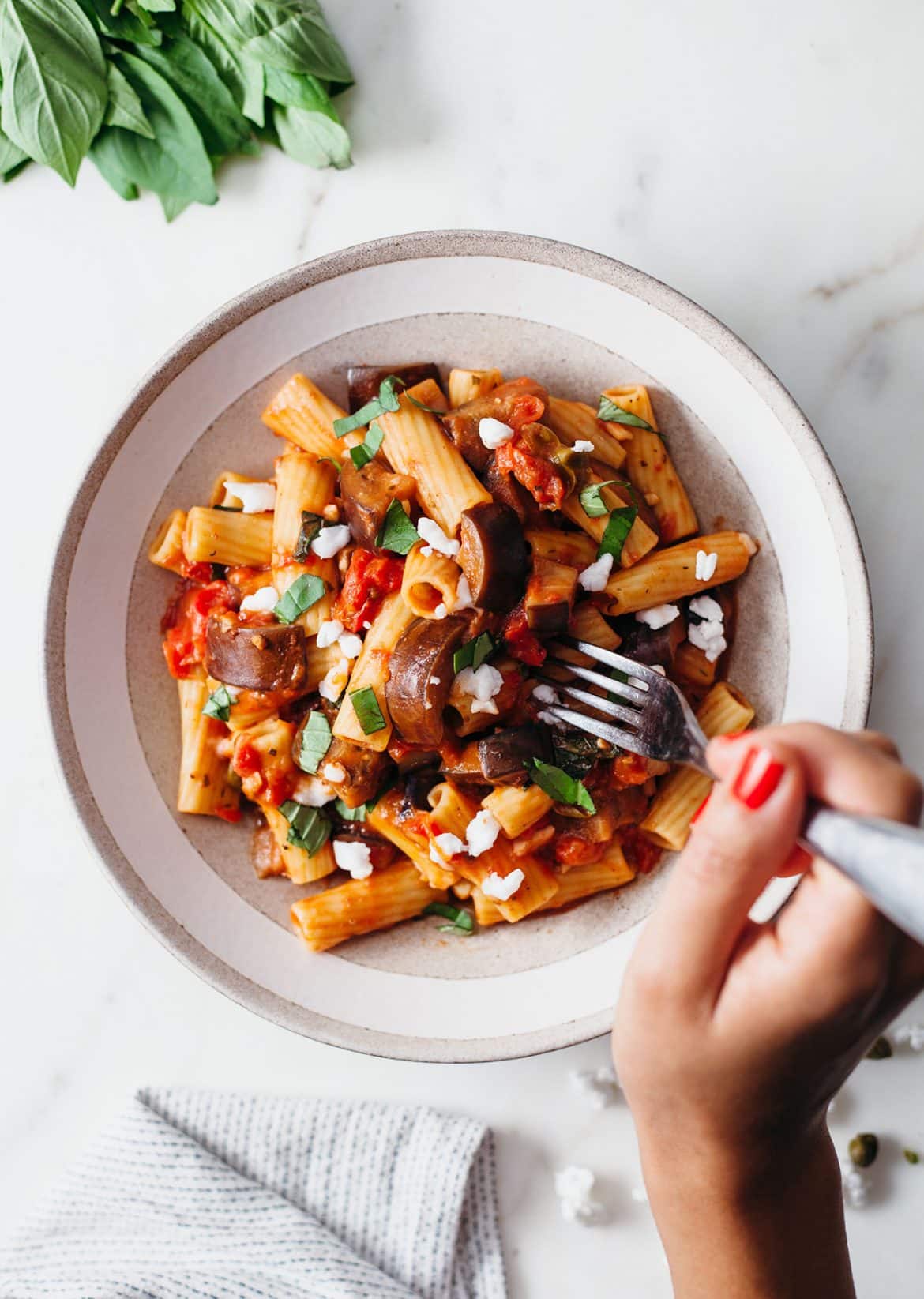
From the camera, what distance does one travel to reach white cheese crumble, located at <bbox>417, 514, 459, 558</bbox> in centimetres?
245

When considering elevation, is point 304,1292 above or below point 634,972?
below

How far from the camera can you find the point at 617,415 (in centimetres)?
256

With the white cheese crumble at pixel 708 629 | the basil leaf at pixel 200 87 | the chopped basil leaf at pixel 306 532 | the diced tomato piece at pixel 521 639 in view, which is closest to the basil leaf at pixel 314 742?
the chopped basil leaf at pixel 306 532

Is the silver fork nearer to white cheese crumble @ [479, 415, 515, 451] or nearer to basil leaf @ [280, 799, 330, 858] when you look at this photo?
white cheese crumble @ [479, 415, 515, 451]

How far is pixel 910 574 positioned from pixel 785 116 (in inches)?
48.9

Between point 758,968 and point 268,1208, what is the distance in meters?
1.85

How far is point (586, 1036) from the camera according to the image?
252cm

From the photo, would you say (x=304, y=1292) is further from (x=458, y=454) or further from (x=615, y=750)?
(x=458, y=454)

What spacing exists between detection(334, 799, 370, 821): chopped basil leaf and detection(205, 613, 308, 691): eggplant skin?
1.06 feet

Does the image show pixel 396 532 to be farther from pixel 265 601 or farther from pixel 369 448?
pixel 265 601

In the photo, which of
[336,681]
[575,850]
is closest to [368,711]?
[336,681]

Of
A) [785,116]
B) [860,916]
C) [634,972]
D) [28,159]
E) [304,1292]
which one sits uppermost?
[785,116]

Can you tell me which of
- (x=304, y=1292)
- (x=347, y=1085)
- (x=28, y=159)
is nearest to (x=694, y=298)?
(x=28, y=159)

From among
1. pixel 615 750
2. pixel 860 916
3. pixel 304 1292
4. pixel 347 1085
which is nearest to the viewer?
pixel 860 916
